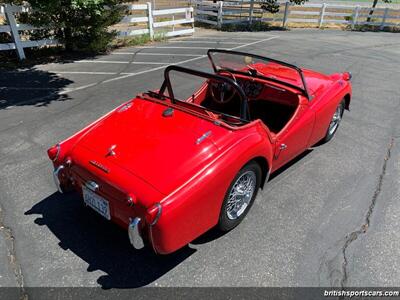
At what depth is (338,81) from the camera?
4.78 meters

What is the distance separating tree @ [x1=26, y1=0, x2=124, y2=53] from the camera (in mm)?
9336

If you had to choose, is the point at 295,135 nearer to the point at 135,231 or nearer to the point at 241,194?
the point at 241,194

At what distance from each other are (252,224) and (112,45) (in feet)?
32.7

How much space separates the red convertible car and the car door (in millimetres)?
12

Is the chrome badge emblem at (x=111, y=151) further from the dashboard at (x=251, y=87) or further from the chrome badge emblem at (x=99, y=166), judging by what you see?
the dashboard at (x=251, y=87)

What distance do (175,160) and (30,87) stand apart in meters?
6.00

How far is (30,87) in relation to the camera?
287 inches

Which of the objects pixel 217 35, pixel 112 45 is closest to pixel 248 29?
pixel 217 35

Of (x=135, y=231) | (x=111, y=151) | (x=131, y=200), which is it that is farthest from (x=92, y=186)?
(x=135, y=231)

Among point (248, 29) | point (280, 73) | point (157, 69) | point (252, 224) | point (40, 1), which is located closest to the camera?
point (252, 224)

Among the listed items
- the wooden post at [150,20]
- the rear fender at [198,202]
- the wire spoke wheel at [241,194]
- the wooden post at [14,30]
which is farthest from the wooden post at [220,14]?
the rear fender at [198,202]

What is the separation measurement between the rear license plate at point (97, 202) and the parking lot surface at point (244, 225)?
427 mm

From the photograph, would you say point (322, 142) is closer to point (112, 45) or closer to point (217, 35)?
point (112, 45)

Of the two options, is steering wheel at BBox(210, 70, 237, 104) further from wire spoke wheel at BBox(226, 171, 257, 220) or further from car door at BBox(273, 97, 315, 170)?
wire spoke wheel at BBox(226, 171, 257, 220)
